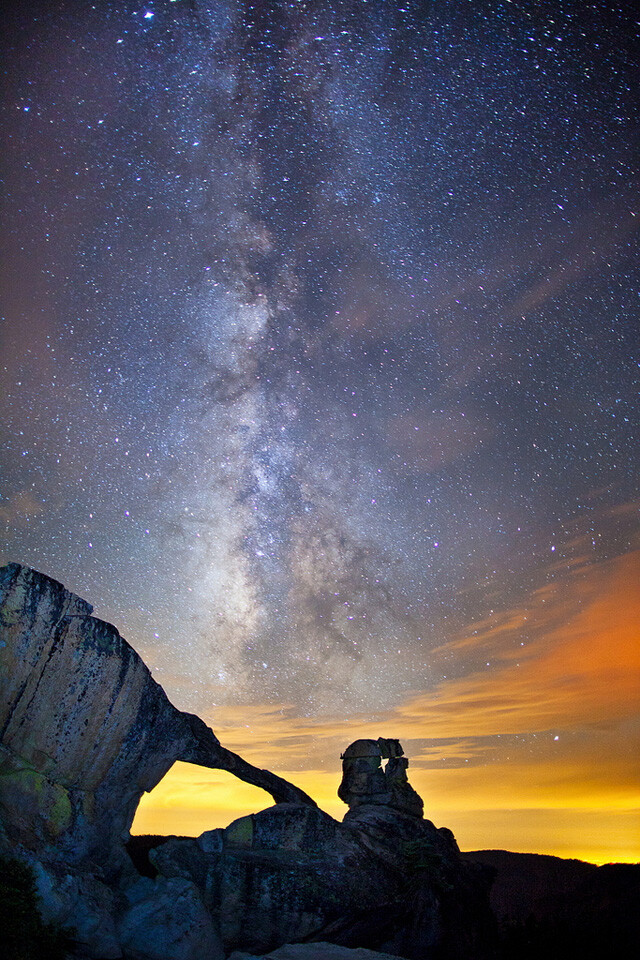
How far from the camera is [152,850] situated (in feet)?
51.4

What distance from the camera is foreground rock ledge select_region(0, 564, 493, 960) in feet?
40.9

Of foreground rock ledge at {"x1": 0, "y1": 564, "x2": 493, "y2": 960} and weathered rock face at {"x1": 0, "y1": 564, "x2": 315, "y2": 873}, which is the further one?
weathered rock face at {"x1": 0, "y1": 564, "x2": 315, "y2": 873}

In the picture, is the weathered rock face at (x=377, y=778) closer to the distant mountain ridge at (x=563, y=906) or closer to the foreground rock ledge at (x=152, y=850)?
the foreground rock ledge at (x=152, y=850)

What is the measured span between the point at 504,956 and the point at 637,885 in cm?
2789

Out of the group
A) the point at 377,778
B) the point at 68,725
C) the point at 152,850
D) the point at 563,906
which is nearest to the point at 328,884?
the point at 152,850

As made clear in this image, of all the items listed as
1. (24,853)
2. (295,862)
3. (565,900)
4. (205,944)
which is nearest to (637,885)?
(565,900)

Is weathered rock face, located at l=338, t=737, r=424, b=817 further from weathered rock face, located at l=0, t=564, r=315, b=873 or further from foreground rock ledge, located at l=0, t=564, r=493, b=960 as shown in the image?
weathered rock face, located at l=0, t=564, r=315, b=873

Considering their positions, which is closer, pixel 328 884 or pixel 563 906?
pixel 328 884

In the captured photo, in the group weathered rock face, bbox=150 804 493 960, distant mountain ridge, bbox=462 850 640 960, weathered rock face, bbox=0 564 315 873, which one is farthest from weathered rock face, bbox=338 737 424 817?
weathered rock face, bbox=0 564 315 873

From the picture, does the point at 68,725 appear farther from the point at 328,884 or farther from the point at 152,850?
the point at 328,884

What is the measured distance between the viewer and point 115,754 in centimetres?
1477

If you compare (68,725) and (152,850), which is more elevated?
(68,725)

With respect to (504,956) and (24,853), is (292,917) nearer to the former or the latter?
(24,853)

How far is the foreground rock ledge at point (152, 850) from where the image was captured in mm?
12477
